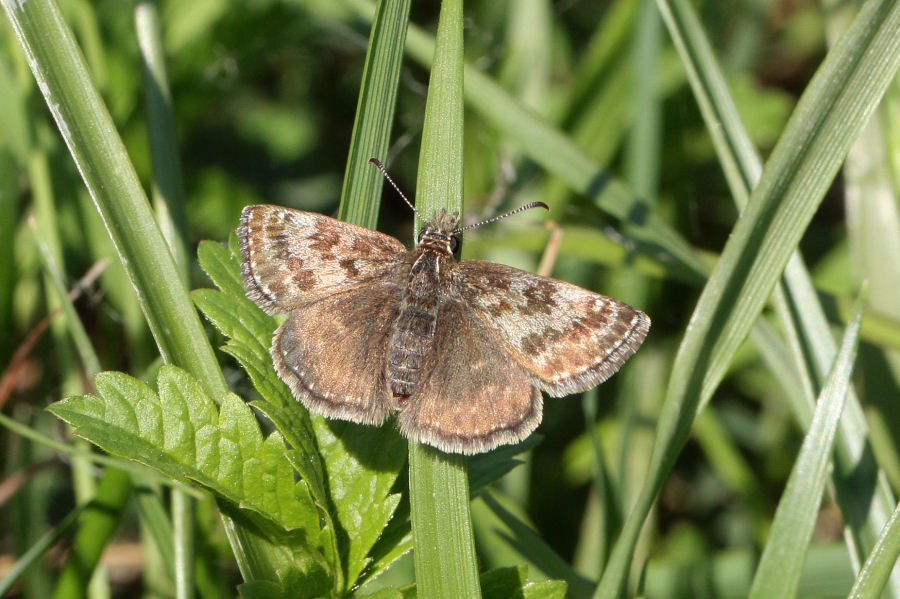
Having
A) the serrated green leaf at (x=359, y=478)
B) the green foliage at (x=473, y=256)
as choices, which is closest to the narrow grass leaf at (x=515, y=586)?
the green foliage at (x=473, y=256)

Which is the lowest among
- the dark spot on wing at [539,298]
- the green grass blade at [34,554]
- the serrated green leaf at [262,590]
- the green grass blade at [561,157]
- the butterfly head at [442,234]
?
the green grass blade at [34,554]

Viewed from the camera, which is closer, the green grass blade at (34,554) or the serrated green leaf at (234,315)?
the serrated green leaf at (234,315)

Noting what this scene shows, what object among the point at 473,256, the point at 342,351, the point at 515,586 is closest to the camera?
the point at 515,586

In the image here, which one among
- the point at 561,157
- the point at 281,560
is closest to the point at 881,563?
the point at 281,560

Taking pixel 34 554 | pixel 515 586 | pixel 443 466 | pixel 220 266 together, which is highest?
pixel 220 266

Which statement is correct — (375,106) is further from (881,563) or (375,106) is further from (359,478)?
(881,563)

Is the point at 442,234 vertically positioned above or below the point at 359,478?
above

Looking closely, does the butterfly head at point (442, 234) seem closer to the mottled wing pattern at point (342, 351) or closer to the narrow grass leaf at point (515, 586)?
the mottled wing pattern at point (342, 351)
